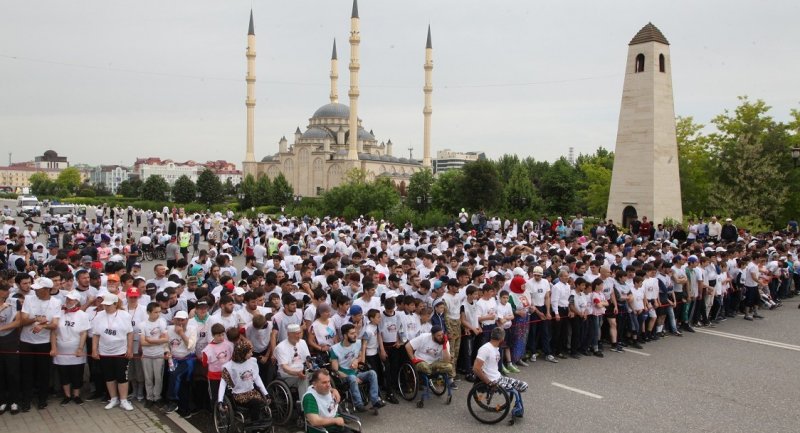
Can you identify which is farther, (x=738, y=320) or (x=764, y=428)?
(x=738, y=320)

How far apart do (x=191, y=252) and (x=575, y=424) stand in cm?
2274

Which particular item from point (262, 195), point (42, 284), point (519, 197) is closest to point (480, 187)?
point (519, 197)

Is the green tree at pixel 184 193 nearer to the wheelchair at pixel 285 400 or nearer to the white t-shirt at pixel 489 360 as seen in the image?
the wheelchair at pixel 285 400

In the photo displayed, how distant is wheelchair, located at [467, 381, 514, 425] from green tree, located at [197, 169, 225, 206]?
70.1 m

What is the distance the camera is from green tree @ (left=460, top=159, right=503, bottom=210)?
154 ft

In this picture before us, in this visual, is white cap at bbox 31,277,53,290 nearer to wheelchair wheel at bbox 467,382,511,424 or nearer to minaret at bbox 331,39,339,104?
wheelchair wheel at bbox 467,382,511,424


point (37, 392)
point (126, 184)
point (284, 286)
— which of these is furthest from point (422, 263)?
point (126, 184)

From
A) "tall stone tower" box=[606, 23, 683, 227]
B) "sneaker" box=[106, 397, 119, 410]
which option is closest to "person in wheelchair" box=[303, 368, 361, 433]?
"sneaker" box=[106, 397, 119, 410]

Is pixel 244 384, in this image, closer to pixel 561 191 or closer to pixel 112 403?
pixel 112 403

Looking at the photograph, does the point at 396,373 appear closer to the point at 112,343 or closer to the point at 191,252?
the point at 112,343

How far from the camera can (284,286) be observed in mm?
9562

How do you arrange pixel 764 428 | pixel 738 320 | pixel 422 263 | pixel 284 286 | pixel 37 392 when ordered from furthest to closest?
pixel 738 320 → pixel 422 263 → pixel 284 286 → pixel 37 392 → pixel 764 428

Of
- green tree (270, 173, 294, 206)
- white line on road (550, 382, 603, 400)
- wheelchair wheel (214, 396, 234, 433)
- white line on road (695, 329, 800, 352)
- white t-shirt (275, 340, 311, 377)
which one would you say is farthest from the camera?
green tree (270, 173, 294, 206)

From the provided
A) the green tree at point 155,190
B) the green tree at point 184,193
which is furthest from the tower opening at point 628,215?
the green tree at point 155,190
